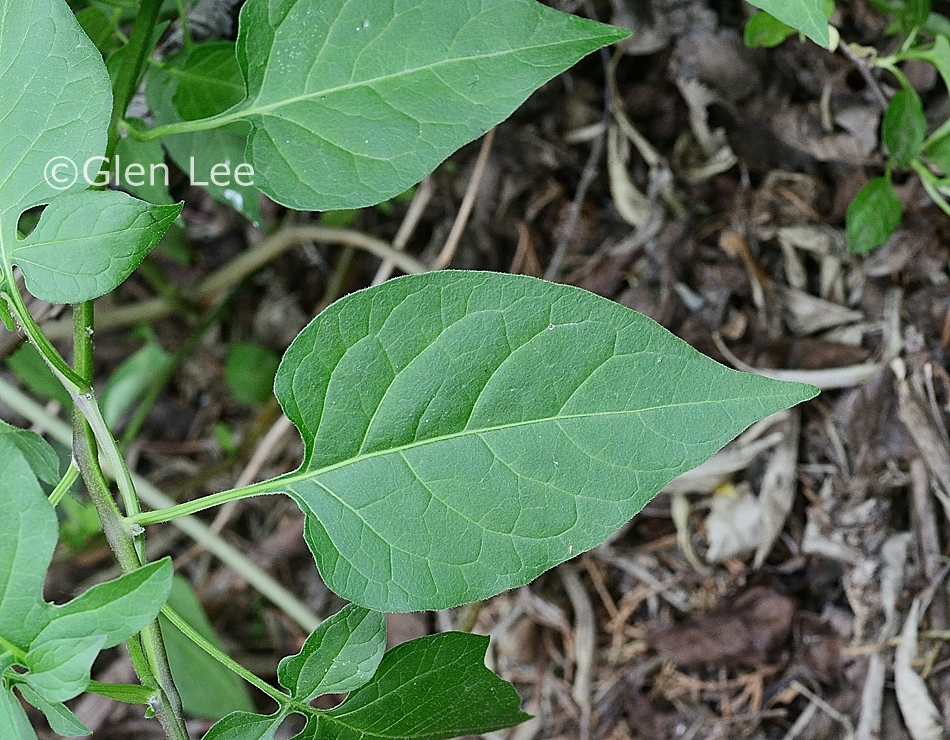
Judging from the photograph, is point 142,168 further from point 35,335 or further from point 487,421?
point 487,421

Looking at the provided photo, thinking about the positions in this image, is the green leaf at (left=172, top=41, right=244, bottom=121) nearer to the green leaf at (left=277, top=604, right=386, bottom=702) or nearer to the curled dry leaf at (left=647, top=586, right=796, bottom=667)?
the green leaf at (left=277, top=604, right=386, bottom=702)

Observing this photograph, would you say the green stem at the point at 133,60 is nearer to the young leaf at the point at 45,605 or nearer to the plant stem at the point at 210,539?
the young leaf at the point at 45,605

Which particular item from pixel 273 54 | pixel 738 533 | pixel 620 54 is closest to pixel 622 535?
pixel 738 533

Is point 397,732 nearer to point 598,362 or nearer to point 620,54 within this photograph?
point 598,362

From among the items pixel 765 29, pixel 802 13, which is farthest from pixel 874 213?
pixel 802 13

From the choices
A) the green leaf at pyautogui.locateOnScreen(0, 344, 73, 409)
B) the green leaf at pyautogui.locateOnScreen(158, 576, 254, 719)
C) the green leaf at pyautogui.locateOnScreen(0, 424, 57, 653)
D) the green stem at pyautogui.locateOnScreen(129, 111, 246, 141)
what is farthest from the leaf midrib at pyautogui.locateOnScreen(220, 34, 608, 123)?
the green leaf at pyautogui.locateOnScreen(158, 576, 254, 719)
